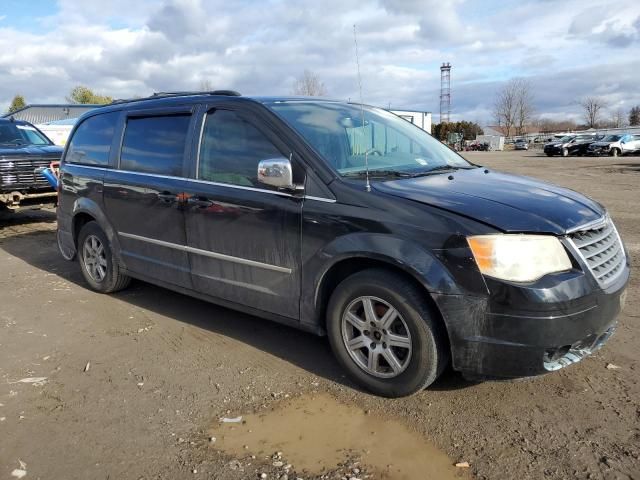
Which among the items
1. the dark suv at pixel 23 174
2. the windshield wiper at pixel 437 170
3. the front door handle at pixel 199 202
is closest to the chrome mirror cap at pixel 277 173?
the front door handle at pixel 199 202

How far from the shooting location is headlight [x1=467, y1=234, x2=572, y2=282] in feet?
9.31

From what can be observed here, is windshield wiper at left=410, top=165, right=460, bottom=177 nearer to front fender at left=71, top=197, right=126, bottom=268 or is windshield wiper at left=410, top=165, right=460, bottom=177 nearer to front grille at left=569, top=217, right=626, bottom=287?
front grille at left=569, top=217, right=626, bottom=287

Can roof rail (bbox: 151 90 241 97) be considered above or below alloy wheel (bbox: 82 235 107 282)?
above

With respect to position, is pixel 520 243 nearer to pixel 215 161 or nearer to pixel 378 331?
pixel 378 331

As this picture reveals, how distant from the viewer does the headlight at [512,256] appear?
9.31 feet

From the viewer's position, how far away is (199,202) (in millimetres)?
4121

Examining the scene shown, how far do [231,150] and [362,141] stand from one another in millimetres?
985

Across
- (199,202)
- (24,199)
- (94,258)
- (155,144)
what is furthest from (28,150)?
(199,202)

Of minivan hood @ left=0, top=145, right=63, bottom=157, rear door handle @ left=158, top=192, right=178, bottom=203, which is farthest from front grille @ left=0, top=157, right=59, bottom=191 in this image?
rear door handle @ left=158, top=192, right=178, bottom=203

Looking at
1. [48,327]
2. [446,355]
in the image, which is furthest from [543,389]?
[48,327]

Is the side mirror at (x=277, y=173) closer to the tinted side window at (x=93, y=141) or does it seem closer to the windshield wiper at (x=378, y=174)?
the windshield wiper at (x=378, y=174)

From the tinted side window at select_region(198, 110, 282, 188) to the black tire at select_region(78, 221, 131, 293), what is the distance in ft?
5.86

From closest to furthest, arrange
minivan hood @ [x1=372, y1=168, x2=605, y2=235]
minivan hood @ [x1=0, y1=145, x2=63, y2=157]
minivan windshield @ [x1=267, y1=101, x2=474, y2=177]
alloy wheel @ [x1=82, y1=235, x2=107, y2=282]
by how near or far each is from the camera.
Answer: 1. minivan hood @ [x1=372, y1=168, x2=605, y2=235]
2. minivan windshield @ [x1=267, y1=101, x2=474, y2=177]
3. alloy wheel @ [x1=82, y1=235, x2=107, y2=282]
4. minivan hood @ [x1=0, y1=145, x2=63, y2=157]

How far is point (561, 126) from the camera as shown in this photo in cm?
12194
